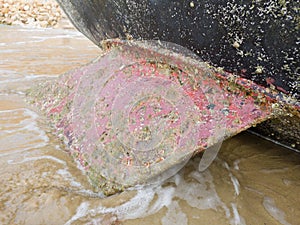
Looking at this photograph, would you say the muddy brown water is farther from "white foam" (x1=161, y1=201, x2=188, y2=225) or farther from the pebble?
the pebble

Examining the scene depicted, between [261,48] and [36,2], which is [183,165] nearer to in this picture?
[261,48]

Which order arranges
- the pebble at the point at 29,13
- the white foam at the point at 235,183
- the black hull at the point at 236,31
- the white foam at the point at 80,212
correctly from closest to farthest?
the black hull at the point at 236,31 < the white foam at the point at 80,212 < the white foam at the point at 235,183 < the pebble at the point at 29,13

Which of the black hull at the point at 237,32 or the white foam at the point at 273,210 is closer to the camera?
the black hull at the point at 237,32

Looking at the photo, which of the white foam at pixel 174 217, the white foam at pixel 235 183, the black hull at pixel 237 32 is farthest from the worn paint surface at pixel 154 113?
the white foam at pixel 235 183

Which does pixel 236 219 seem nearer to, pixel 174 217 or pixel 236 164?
pixel 174 217

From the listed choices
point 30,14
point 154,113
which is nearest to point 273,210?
point 154,113

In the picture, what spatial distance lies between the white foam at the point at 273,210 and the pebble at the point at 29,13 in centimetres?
759

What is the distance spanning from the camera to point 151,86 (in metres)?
1.51

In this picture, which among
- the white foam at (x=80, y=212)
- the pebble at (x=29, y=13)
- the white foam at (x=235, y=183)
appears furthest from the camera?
the pebble at (x=29, y=13)

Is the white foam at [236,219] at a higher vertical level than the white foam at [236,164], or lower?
higher

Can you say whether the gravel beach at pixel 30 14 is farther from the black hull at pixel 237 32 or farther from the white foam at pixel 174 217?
the white foam at pixel 174 217

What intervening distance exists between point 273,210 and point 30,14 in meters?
8.28

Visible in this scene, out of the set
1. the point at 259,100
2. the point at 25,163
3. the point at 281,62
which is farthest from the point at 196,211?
the point at 25,163

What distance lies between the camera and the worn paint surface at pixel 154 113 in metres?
1.29
